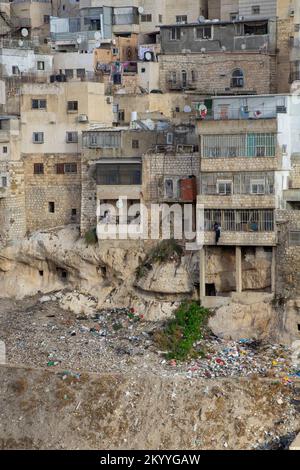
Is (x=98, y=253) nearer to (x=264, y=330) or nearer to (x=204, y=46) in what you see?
(x=264, y=330)

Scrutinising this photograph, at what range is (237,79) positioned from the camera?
56.6 m

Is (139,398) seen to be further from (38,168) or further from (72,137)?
(72,137)

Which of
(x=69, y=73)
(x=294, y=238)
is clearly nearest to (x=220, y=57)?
(x=69, y=73)

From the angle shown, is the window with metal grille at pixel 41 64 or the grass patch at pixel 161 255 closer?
the grass patch at pixel 161 255

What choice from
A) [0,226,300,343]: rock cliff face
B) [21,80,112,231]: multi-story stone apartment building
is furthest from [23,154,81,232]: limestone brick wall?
[0,226,300,343]: rock cliff face

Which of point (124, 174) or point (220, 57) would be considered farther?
point (220, 57)

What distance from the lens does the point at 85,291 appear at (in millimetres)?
51625

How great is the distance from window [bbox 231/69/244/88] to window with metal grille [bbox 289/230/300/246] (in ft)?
35.3

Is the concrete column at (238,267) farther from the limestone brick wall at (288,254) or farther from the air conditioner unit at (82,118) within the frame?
the air conditioner unit at (82,118)

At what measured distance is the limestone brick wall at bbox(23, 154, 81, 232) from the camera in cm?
5278

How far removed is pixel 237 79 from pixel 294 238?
11.1 meters

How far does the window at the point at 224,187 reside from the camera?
47.9m

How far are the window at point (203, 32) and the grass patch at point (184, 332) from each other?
13.0 m

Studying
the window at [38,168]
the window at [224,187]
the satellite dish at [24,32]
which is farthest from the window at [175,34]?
the window at [224,187]
